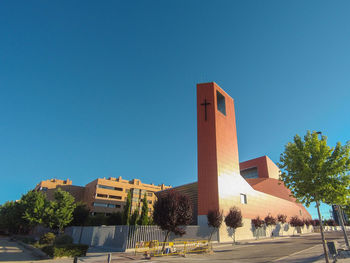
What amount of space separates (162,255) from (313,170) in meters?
12.7

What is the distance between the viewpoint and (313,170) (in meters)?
13.2

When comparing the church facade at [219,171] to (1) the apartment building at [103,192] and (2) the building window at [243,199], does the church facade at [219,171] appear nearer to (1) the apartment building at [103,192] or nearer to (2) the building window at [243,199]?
(2) the building window at [243,199]

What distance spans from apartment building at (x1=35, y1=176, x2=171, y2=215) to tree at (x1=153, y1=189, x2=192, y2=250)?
4928cm

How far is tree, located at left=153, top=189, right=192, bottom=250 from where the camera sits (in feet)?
59.5

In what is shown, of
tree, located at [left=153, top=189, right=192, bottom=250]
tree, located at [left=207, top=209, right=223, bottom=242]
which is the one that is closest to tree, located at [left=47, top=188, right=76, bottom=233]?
tree, located at [left=153, top=189, right=192, bottom=250]

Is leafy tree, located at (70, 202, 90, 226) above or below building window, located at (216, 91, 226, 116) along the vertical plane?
below

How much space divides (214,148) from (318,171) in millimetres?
21217

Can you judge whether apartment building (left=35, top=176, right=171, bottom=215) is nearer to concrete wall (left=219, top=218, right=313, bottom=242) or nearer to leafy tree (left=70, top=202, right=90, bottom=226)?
leafy tree (left=70, top=202, right=90, bottom=226)

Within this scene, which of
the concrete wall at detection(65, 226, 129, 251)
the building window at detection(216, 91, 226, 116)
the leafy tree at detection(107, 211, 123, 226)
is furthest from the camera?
the leafy tree at detection(107, 211, 123, 226)

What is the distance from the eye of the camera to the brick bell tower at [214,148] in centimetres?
3145

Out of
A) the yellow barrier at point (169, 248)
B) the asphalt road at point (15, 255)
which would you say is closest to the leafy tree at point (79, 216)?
the asphalt road at point (15, 255)

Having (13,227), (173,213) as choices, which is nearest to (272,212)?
(173,213)

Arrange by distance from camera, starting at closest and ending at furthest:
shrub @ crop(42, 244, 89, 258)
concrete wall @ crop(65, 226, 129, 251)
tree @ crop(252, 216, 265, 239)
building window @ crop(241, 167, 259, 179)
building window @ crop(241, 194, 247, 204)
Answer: shrub @ crop(42, 244, 89, 258) → concrete wall @ crop(65, 226, 129, 251) → building window @ crop(241, 194, 247, 204) → tree @ crop(252, 216, 265, 239) → building window @ crop(241, 167, 259, 179)

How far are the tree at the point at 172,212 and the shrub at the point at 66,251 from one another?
616cm
